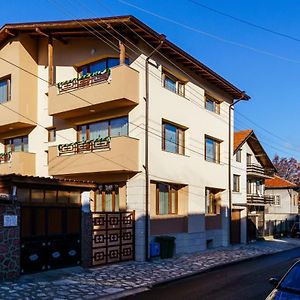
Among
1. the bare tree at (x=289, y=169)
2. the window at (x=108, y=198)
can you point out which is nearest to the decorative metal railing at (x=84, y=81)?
the window at (x=108, y=198)

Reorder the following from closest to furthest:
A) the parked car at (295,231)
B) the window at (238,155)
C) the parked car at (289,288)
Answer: the parked car at (289,288) < the window at (238,155) < the parked car at (295,231)

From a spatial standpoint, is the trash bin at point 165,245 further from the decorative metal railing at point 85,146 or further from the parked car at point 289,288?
the parked car at point 289,288

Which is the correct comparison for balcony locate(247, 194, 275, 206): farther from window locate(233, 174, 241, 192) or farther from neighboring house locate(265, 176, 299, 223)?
neighboring house locate(265, 176, 299, 223)

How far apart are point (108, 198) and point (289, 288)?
1297 cm

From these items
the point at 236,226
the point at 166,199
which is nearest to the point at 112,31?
the point at 166,199

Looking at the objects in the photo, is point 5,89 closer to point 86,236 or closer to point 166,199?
point 166,199

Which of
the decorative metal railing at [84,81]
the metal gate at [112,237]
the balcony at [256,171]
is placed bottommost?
the metal gate at [112,237]

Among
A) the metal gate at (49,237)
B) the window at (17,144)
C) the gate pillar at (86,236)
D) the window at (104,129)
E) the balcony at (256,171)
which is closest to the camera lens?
the metal gate at (49,237)

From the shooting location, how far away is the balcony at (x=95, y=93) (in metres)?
17.4

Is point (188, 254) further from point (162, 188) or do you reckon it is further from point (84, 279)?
point (84, 279)

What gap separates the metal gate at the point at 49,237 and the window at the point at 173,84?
809 centimetres

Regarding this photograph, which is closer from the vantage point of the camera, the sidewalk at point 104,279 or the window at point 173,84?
the sidewalk at point 104,279

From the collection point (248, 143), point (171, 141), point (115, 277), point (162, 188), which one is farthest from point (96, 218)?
point (248, 143)

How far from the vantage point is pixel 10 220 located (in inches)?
489
